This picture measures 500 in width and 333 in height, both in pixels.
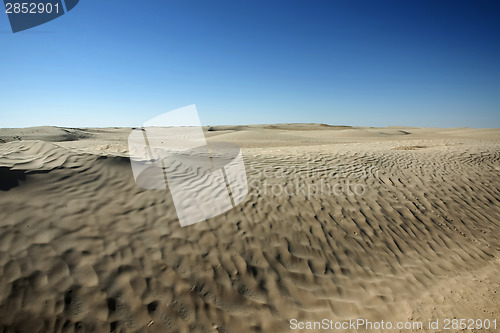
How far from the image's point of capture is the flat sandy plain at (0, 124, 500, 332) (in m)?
A: 3.69

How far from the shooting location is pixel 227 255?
473cm

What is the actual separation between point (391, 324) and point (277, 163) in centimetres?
600

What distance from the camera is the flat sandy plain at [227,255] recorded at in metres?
3.69

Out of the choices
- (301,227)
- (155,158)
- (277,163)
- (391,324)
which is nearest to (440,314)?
(391,324)

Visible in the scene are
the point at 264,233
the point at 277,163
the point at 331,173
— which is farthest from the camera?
the point at 277,163

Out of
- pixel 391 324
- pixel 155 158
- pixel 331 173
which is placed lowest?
pixel 391 324

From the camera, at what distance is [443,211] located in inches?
280

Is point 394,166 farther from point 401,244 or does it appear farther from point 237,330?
point 237,330

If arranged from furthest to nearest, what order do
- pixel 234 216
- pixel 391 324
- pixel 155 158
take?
pixel 155 158, pixel 234 216, pixel 391 324
